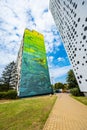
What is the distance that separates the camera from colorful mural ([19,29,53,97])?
3506 cm

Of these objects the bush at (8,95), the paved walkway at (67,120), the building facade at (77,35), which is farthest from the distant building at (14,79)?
the paved walkway at (67,120)

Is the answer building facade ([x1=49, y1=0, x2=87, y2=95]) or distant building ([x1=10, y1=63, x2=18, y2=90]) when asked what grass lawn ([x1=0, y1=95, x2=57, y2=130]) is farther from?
distant building ([x1=10, y1=63, x2=18, y2=90])

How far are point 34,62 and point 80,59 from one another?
1909 centimetres

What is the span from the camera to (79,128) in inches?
247

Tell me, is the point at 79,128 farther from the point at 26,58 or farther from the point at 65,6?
the point at 26,58

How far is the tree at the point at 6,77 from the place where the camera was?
4053 cm

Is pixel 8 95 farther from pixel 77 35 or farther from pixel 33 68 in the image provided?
pixel 77 35

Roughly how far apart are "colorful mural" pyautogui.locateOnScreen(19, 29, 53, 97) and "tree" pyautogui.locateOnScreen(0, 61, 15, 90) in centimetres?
924

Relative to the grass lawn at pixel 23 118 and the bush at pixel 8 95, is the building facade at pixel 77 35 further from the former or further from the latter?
the bush at pixel 8 95

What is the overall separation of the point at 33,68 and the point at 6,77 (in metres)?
10.8

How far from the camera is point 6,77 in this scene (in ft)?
140

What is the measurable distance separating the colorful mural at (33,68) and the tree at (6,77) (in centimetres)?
924

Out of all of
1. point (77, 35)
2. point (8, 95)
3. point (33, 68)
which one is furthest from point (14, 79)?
point (77, 35)

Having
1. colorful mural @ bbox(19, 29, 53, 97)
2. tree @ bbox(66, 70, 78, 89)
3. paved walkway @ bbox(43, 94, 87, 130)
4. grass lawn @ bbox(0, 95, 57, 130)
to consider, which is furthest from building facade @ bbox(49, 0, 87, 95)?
tree @ bbox(66, 70, 78, 89)
